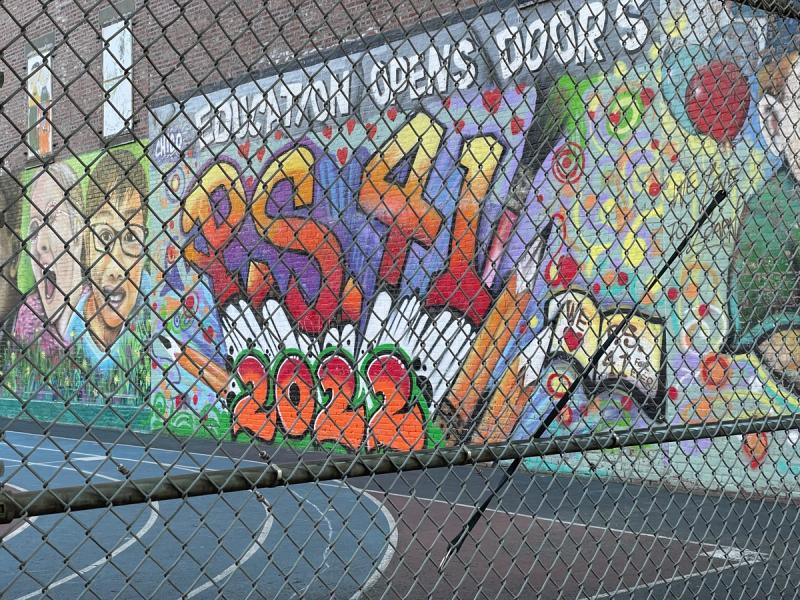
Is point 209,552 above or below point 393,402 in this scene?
above

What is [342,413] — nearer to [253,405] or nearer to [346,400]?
[346,400]

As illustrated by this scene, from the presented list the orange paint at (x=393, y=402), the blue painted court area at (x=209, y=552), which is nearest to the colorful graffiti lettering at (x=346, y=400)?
the orange paint at (x=393, y=402)

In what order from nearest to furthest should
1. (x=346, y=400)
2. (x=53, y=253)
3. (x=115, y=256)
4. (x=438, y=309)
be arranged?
(x=438, y=309) → (x=346, y=400) → (x=115, y=256) → (x=53, y=253)

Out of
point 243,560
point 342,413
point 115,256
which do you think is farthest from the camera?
point 115,256

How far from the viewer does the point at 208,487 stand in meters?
2.12

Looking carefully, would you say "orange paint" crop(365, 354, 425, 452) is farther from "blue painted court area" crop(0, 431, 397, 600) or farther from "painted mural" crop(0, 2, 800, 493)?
"blue painted court area" crop(0, 431, 397, 600)

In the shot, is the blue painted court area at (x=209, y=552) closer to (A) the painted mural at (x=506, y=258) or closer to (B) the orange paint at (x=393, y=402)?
(A) the painted mural at (x=506, y=258)

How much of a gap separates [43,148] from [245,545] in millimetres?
15647

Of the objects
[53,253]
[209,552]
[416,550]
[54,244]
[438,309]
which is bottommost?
[53,253]

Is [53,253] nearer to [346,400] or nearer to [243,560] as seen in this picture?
[346,400]

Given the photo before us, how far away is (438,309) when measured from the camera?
12992mm

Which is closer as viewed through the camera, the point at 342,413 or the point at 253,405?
the point at 342,413

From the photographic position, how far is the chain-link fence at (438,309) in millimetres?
2607

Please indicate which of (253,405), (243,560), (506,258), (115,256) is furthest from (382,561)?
(115,256)
